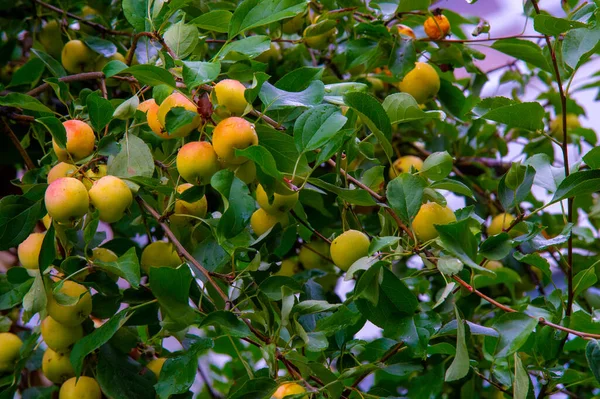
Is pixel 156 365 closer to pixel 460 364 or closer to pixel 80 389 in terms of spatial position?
pixel 80 389

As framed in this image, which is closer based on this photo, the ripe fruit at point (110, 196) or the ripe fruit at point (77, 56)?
the ripe fruit at point (110, 196)

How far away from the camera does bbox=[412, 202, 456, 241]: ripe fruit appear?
2.22 ft

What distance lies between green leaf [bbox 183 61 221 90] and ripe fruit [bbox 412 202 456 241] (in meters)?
0.23

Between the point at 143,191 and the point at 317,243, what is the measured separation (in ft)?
1.33

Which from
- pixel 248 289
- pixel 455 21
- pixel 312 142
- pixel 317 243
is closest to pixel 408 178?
pixel 312 142

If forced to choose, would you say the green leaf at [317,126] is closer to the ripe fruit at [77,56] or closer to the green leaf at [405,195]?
the green leaf at [405,195]

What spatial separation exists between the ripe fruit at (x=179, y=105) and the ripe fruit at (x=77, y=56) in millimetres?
445

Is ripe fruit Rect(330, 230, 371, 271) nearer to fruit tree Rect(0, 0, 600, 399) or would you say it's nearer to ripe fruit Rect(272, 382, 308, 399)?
fruit tree Rect(0, 0, 600, 399)

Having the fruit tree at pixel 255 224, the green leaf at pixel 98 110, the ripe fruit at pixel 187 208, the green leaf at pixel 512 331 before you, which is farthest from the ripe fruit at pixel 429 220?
the green leaf at pixel 98 110

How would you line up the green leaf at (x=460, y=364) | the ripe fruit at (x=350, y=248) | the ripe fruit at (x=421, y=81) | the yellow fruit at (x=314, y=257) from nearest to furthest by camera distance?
the green leaf at (x=460, y=364), the ripe fruit at (x=350, y=248), the ripe fruit at (x=421, y=81), the yellow fruit at (x=314, y=257)

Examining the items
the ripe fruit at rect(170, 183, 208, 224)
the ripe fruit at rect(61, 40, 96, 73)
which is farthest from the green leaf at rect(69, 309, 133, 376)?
the ripe fruit at rect(61, 40, 96, 73)

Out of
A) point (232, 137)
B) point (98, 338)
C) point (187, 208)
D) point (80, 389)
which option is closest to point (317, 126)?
point (232, 137)

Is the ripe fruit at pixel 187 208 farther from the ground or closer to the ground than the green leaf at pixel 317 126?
closer to the ground

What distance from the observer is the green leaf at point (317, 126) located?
24.3 inches
